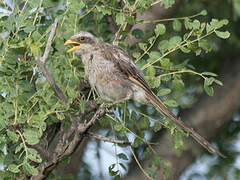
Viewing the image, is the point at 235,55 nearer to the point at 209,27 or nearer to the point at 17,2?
the point at 209,27

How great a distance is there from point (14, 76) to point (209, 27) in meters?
1.50

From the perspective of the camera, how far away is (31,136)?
3074mm

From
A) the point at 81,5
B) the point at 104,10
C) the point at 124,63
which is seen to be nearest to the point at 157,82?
the point at 124,63

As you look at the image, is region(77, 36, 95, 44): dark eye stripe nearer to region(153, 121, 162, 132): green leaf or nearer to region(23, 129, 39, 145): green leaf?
region(153, 121, 162, 132): green leaf

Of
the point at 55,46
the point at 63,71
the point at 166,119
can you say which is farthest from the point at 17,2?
the point at 166,119

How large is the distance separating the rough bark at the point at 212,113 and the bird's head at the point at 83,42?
11.1 feet

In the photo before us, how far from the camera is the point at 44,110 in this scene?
331 cm

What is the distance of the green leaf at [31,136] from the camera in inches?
120

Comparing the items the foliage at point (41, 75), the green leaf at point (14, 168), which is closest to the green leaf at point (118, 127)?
the foliage at point (41, 75)

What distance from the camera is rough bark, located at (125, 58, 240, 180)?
24.0 ft

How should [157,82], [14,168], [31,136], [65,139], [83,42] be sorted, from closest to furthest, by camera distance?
[31,136] → [14,168] → [157,82] → [65,139] → [83,42]

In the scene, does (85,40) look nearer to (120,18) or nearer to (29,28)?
(120,18)

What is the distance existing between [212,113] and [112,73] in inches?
159

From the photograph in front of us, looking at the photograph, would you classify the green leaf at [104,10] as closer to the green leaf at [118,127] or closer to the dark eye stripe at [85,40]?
the dark eye stripe at [85,40]
